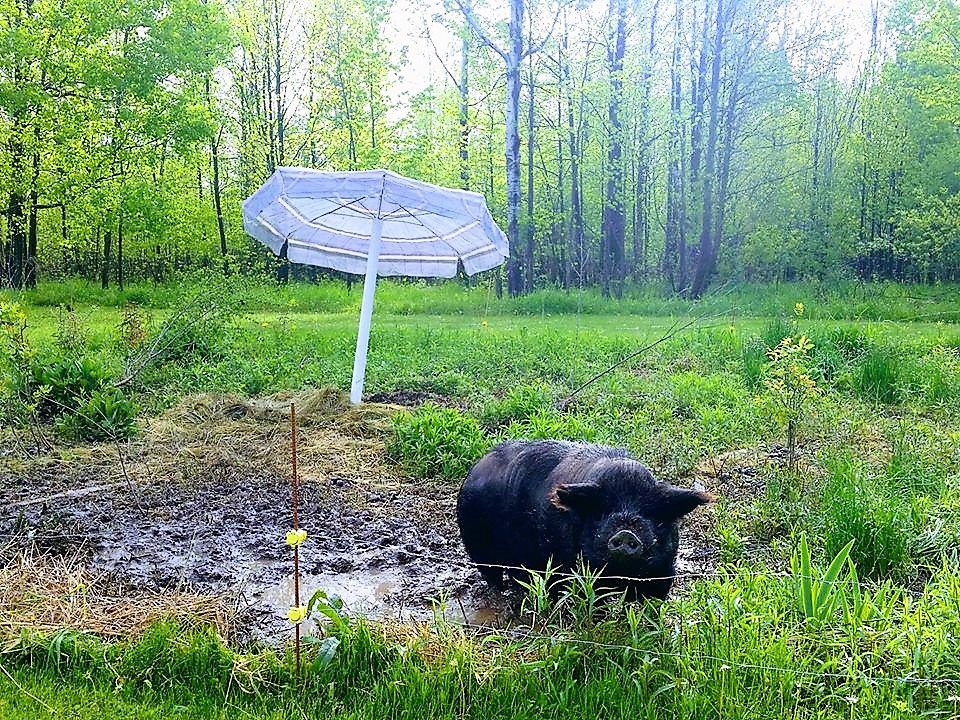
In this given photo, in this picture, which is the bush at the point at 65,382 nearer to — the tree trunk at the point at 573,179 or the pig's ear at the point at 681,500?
the pig's ear at the point at 681,500

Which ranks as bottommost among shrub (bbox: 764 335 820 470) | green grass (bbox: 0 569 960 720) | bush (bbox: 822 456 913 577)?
green grass (bbox: 0 569 960 720)

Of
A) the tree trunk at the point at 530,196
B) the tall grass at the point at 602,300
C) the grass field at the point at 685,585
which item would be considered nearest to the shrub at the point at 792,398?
the grass field at the point at 685,585

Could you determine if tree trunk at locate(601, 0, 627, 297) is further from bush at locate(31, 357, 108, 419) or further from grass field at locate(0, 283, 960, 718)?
bush at locate(31, 357, 108, 419)

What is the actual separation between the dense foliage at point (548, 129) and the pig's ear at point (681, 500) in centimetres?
1714

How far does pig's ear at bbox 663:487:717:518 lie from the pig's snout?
0.61 ft

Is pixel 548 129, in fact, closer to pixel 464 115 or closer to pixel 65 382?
pixel 464 115

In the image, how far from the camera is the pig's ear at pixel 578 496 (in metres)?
3.26

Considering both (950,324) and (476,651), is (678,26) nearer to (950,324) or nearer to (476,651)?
(950,324)

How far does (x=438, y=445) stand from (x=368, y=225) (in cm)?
385

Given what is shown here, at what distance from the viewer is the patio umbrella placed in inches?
294

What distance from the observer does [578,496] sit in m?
3.28

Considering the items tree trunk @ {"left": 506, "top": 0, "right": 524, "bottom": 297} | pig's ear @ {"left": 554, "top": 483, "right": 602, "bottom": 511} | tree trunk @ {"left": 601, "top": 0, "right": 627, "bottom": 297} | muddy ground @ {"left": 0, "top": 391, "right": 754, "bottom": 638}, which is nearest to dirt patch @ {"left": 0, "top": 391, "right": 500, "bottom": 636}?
muddy ground @ {"left": 0, "top": 391, "right": 754, "bottom": 638}

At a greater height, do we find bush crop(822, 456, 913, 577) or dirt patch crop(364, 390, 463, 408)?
dirt patch crop(364, 390, 463, 408)

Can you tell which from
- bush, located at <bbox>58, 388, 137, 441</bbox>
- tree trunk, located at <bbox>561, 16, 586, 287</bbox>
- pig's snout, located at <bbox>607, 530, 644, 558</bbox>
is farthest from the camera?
tree trunk, located at <bbox>561, 16, 586, 287</bbox>
